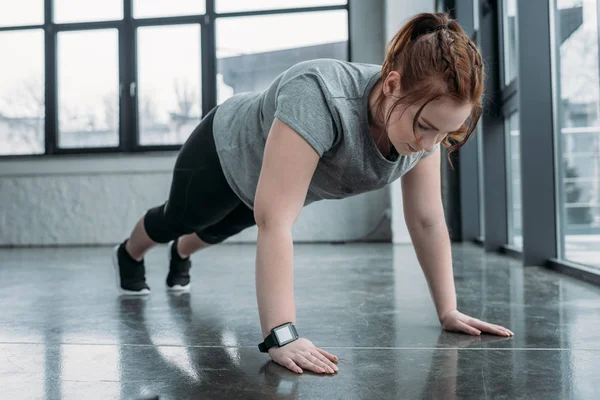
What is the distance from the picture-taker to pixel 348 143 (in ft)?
3.69

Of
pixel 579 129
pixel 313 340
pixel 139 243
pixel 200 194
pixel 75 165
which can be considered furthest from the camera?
pixel 75 165

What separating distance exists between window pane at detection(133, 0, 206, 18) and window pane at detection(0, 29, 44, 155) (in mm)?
881

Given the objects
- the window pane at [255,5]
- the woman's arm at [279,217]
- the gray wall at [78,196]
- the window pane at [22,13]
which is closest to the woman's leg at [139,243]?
the woman's arm at [279,217]

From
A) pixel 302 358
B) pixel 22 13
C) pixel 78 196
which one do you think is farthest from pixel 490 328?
pixel 22 13

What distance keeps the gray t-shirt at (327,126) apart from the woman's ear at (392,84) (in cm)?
9

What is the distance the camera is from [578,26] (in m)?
2.27

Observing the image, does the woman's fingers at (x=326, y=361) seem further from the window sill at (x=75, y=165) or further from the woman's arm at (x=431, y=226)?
the window sill at (x=75, y=165)

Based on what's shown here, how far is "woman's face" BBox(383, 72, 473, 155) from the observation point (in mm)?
1000

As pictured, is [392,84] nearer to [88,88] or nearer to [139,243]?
[139,243]

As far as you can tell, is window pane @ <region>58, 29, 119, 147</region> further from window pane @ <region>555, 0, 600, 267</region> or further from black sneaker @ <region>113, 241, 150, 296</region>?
window pane @ <region>555, 0, 600, 267</region>

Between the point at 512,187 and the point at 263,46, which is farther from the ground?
the point at 263,46

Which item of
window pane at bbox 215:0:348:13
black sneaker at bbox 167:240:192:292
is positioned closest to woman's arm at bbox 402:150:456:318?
black sneaker at bbox 167:240:192:292

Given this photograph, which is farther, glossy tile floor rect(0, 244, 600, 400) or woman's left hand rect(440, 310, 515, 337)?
woman's left hand rect(440, 310, 515, 337)

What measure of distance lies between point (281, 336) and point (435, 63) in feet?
1.67
